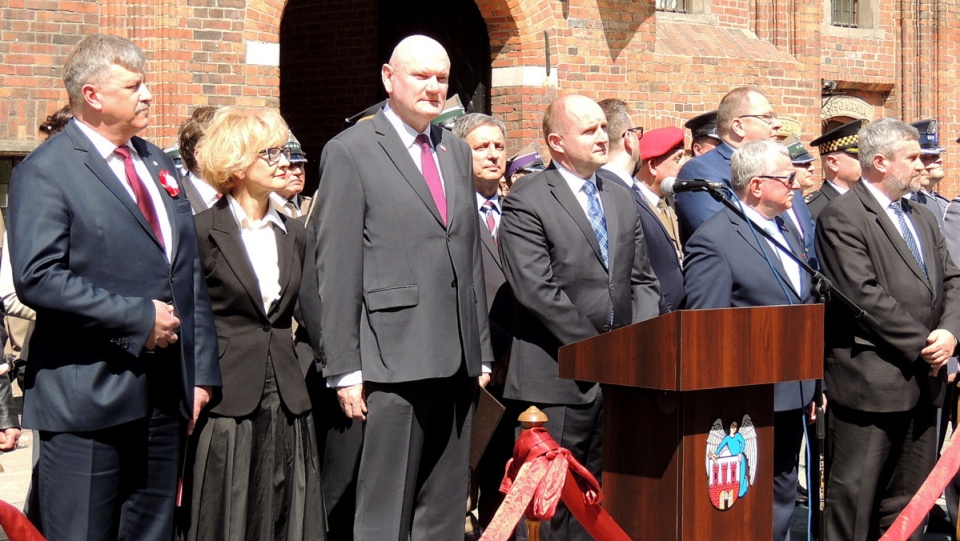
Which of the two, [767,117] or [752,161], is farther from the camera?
[767,117]

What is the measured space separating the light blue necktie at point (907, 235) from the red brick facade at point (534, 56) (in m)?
5.71

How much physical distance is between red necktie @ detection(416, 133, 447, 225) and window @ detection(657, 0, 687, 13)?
32.7 ft

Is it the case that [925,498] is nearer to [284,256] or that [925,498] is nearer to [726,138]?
[726,138]

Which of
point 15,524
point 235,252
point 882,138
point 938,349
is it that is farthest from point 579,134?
point 15,524

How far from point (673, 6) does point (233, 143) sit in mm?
10427

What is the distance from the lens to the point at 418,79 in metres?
4.80

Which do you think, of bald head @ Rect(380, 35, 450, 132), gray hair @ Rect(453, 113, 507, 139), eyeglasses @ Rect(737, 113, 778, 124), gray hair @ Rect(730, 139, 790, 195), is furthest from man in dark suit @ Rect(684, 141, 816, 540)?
gray hair @ Rect(453, 113, 507, 139)

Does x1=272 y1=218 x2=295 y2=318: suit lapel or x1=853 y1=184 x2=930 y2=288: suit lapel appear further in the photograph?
x1=853 y1=184 x2=930 y2=288: suit lapel

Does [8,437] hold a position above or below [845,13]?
below

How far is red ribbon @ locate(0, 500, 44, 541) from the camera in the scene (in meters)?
3.73

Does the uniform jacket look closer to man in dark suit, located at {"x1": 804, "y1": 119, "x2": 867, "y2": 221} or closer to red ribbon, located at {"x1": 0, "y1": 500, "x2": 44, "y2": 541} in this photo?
red ribbon, located at {"x1": 0, "y1": 500, "x2": 44, "y2": 541}

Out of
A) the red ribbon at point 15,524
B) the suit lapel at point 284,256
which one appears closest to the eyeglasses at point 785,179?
the suit lapel at point 284,256

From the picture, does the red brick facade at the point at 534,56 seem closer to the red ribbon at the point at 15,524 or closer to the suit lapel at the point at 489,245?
the suit lapel at the point at 489,245

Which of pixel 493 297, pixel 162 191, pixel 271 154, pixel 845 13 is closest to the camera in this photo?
pixel 162 191
